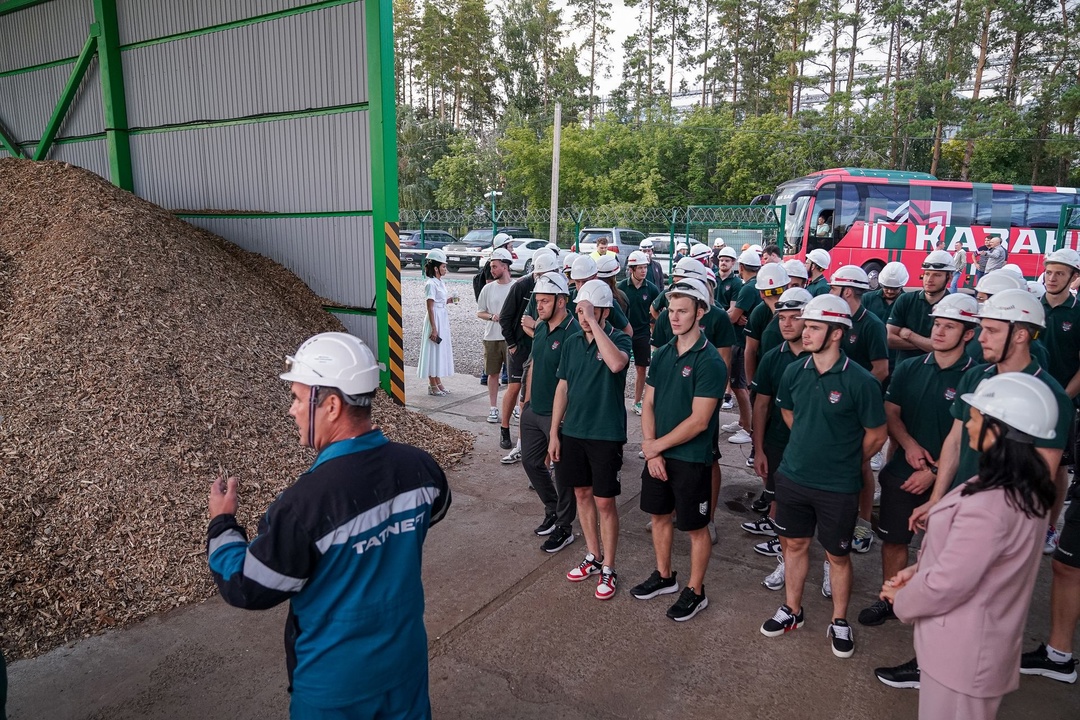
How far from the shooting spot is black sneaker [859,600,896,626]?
391 cm

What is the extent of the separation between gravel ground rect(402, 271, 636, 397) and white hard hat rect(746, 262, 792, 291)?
1.93 metres

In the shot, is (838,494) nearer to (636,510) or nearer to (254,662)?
(636,510)

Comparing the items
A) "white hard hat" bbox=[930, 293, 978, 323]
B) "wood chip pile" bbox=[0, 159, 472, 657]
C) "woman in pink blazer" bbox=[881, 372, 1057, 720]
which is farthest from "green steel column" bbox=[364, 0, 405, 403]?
"woman in pink blazer" bbox=[881, 372, 1057, 720]

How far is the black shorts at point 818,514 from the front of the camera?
11.5 feet

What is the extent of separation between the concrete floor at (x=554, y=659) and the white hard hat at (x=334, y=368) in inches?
75.6

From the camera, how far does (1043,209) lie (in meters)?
19.5

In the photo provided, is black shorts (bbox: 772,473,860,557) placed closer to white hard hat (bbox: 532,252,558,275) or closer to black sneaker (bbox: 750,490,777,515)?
black sneaker (bbox: 750,490,777,515)

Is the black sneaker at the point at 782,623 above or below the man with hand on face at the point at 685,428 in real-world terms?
below

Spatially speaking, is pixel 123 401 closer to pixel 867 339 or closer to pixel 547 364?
pixel 547 364

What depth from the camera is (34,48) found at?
33.3 ft

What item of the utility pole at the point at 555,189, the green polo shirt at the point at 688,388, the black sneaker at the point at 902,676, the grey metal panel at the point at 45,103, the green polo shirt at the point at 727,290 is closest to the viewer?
the black sneaker at the point at 902,676

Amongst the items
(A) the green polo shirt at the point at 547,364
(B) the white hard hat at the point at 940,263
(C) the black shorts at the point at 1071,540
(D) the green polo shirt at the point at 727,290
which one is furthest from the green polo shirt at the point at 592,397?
(D) the green polo shirt at the point at 727,290

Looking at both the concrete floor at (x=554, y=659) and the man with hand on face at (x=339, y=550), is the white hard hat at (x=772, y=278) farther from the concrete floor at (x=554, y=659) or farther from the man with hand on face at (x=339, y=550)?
the man with hand on face at (x=339, y=550)

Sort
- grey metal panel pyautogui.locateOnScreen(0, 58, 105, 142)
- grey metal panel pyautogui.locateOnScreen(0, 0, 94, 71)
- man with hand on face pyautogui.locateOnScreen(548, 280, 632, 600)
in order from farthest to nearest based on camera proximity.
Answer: grey metal panel pyautogui.locateOnScreen(0, 58, 105, 142)
grey metal panel pyautogui.locateOnScreen(0, 0, 94, 71)
man with hand on face pyautogui.locateOnScreen(548, 280, 632, 600)
